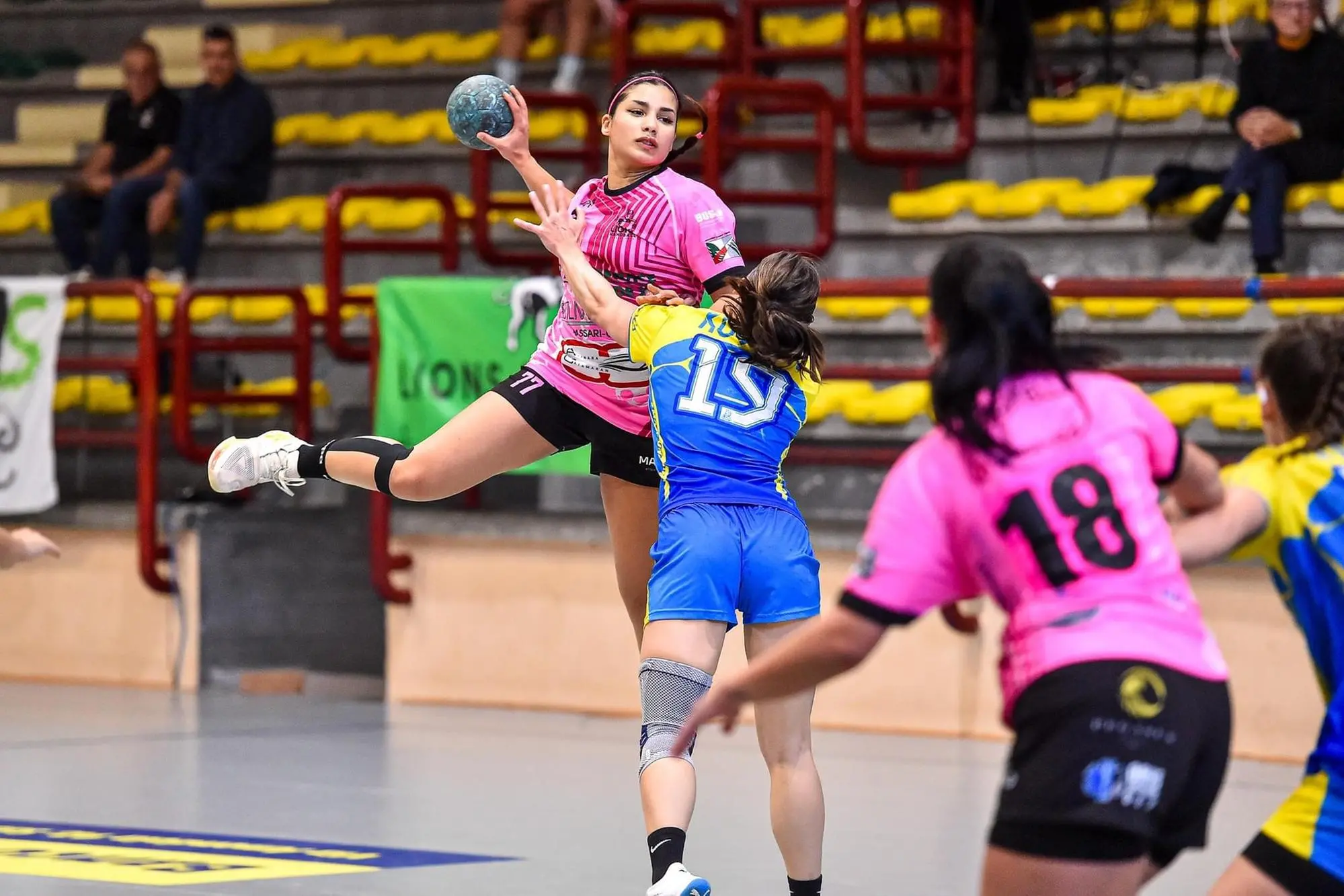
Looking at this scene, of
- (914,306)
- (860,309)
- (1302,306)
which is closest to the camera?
(1302,306)

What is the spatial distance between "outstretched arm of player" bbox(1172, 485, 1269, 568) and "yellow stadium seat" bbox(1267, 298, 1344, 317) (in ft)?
16.3

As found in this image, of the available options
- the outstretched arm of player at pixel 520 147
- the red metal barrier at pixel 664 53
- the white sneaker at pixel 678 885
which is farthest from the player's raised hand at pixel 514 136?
the red metal barrier at pixel 664 53

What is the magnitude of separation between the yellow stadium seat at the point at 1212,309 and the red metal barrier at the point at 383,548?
13.1ft

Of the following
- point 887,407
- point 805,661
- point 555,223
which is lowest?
point 887,407

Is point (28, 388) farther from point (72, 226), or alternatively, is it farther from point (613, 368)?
point (613, 368)

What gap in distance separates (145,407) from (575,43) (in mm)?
3517

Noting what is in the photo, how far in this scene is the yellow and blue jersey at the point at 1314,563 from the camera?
3.31m

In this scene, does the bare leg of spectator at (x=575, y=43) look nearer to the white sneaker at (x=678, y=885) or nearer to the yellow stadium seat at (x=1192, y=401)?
the yellow stadium seat at (x=1192, y=401)

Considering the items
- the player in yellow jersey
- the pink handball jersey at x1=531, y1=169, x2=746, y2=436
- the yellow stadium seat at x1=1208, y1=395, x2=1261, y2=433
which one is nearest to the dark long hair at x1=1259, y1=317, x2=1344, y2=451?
the player in yellow jersey

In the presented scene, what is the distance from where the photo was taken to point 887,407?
988 centimetres

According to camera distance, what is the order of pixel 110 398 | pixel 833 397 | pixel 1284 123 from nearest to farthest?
pixel 1284 123 → pixel 833 397 → pixel 110 398

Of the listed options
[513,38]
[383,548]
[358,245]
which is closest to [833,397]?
[383,548]

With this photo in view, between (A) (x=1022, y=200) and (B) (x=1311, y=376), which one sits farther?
(A) (x=1022, y=200)

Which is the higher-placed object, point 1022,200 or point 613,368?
point 1022,200
